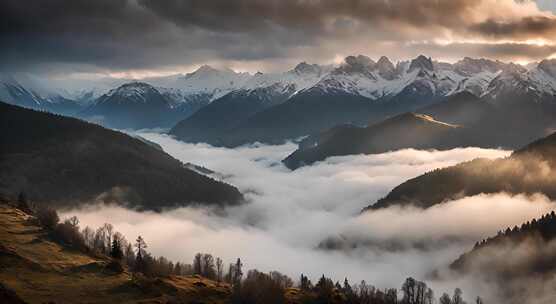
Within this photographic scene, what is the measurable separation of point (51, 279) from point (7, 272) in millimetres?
12253

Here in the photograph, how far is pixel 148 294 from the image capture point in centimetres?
17388

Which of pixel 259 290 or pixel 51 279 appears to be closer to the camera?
pixel 51 279

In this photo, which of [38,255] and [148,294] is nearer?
[148,294]

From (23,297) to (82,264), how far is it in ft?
153

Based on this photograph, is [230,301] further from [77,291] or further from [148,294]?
[77,291]

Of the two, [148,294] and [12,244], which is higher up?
[12,244]

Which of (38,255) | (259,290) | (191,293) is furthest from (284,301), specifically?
(38,255)

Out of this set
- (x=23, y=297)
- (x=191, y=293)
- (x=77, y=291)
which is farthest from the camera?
(x=191, y=293)

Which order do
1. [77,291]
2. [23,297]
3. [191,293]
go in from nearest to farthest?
[23,297], [77,291], [191,293]

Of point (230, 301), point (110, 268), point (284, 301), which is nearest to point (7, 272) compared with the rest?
point (110, 268)

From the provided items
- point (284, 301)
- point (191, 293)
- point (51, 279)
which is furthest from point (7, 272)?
point (284, 301)

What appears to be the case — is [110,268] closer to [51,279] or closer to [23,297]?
[51,279]

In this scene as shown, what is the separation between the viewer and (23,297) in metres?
147

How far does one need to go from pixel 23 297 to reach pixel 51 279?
2399 centimetres
